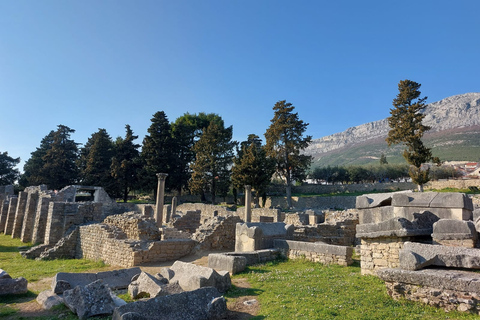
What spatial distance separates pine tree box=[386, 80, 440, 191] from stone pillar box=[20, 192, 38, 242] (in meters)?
33.6

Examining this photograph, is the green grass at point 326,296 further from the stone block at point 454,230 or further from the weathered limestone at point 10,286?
the weathered limestone at point 10,286

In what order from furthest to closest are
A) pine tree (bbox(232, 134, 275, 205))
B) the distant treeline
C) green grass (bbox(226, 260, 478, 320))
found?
the distant treeline
pine tree (bbox(232, 134, 275, 205))
green grass (bbox(226, 260, 478, 320))

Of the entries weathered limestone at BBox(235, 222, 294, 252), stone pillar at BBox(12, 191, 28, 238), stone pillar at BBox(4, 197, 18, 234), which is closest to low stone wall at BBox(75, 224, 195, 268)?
weathered limestone at BBox(235, 222, 294, 252)

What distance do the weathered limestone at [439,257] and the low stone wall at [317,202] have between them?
33.8 m

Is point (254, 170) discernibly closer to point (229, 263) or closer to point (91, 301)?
point (229, 263)

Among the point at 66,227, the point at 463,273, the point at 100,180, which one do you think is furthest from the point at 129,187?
the point at 463,273

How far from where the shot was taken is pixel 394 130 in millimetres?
32531

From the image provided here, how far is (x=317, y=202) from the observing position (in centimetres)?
4284

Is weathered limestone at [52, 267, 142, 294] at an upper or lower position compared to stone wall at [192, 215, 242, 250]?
lower

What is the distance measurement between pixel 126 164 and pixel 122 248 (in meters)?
33.8

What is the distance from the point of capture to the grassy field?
4.88m

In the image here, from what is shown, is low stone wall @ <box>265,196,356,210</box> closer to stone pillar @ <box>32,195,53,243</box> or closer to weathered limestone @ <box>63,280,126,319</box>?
stone pillar @ <box>32,195,53,243</box>

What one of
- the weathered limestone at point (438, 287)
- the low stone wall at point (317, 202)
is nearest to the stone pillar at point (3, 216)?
the low stone wall at point (317, 202)

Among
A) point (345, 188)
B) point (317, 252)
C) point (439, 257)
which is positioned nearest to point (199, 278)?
point (439, 257)
